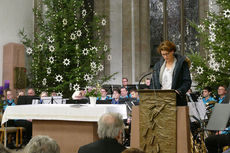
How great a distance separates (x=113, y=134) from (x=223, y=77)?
296 inches

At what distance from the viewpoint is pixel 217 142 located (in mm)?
5652

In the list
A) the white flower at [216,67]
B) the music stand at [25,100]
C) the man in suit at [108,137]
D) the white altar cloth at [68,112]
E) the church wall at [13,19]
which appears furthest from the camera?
the church wall at [13,19]

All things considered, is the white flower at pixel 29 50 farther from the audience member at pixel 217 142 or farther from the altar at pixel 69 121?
the audience member at pixel 217 142

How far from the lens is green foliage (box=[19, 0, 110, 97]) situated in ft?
42.2

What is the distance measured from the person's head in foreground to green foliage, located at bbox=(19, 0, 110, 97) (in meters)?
8.97

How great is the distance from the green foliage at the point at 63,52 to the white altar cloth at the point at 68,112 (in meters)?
5.74

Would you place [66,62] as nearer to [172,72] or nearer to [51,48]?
[51,48]

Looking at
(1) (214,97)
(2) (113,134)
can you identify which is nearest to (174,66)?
(2) (113,134)

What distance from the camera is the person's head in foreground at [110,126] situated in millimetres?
3365

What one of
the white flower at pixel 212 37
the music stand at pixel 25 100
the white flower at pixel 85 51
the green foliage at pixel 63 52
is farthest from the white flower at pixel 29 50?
the white flower at pixel 212 37

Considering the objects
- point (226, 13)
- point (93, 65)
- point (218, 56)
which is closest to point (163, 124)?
point (218, 56)

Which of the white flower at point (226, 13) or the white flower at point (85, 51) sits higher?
the white flower at point (226, 13)

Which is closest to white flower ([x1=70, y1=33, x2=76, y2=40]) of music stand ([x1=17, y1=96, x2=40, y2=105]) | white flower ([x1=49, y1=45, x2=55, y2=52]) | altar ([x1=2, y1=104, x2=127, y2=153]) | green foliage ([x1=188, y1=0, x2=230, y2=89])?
white flower ([x1=49, y1=45, x2=55, y2=52])

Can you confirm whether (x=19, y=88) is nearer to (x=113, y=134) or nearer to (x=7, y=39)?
(x=7, y=39)
